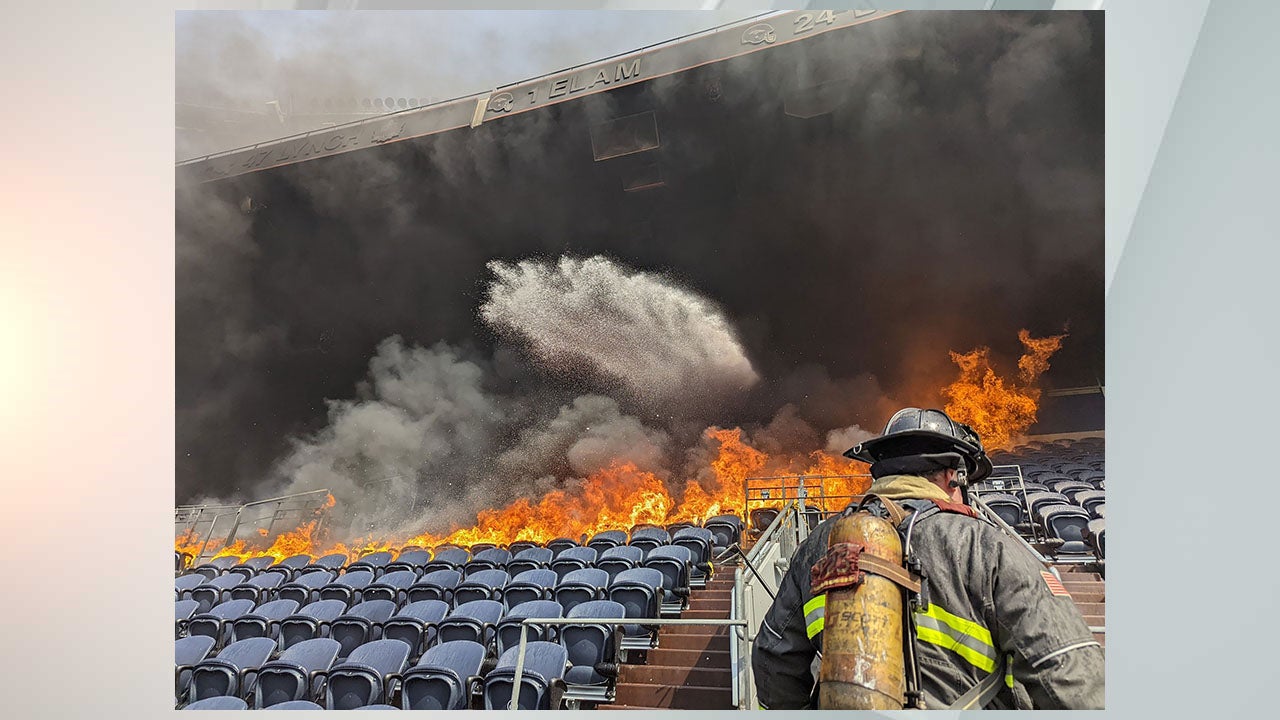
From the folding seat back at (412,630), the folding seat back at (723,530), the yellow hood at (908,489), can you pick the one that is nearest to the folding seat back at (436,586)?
the folding seat back at (412,630)

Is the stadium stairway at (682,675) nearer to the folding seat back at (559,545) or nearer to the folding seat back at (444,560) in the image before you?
the folding seat back at (559,545)

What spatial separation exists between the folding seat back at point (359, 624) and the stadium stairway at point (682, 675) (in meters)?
1.49

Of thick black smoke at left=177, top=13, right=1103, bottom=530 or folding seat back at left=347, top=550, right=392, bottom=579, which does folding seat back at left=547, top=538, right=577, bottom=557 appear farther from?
folding seat back at left=347, top=550, right=392, bottom=579

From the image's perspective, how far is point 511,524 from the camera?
5938 mm

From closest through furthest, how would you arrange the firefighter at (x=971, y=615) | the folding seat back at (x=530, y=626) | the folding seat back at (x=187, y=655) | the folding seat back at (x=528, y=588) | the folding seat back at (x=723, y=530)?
the firefighter at (x=971, y=615), the folding seat back at (x=187, y=655), the folding seat back at (x=530, y=626), the folding seat back at (x=528, y=588), the folding seat back at (x=723, y=530)

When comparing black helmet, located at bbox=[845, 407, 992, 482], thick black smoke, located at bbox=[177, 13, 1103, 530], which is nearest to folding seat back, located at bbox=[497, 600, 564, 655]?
thick black smoke, located at bbox=[177, 13, 1103, 530]

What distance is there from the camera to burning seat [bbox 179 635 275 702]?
187 inches

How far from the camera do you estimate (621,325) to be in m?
5.75

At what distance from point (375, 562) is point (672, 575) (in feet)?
6.07

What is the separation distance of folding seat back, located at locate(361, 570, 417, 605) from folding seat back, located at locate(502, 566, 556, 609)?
657 millimetres

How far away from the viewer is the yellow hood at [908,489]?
3078 millimetres
